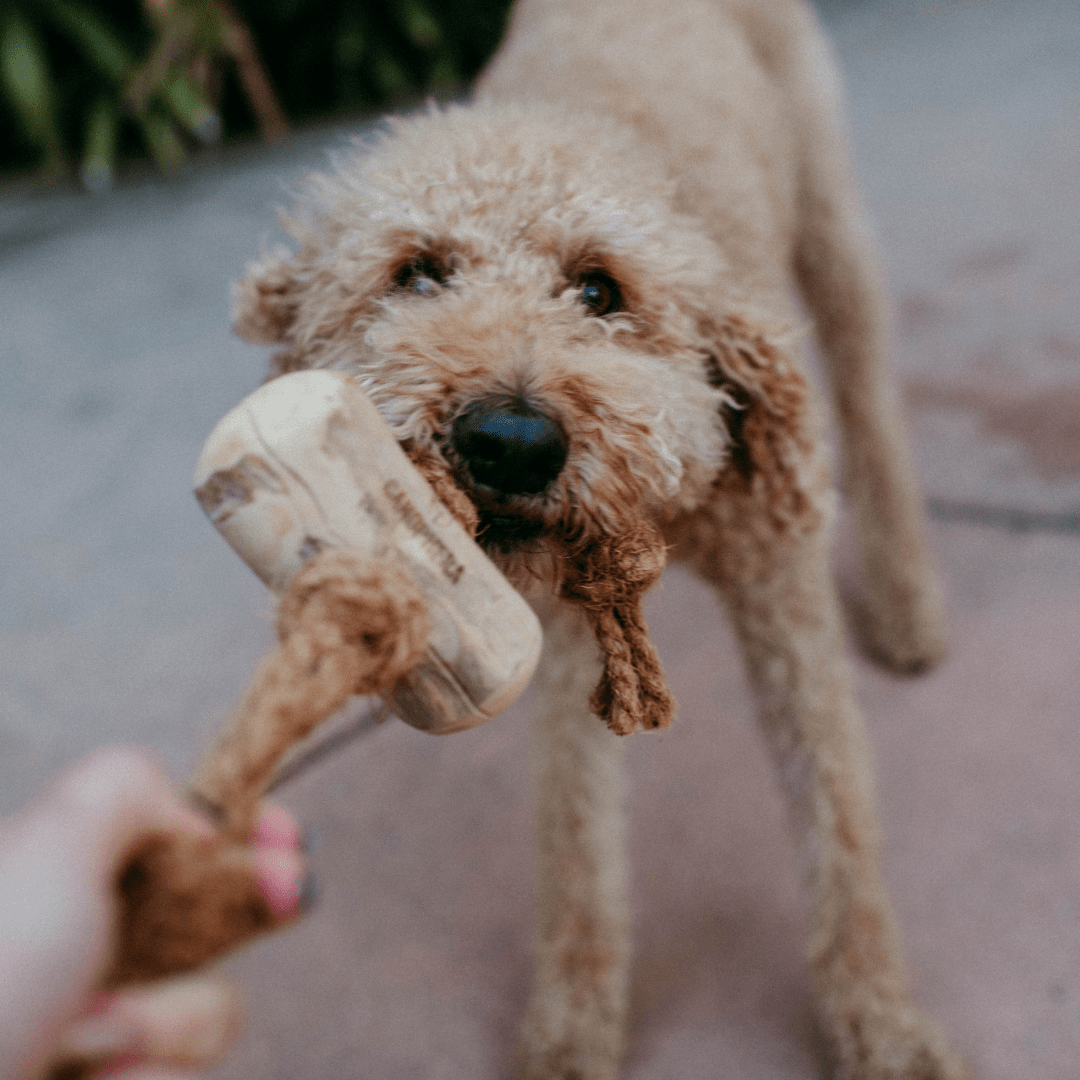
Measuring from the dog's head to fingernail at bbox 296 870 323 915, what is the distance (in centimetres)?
48

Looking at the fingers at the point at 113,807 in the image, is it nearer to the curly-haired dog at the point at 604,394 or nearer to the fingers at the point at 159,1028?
the fingers at the point at 159,1028

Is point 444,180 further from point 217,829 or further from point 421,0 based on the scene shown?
point 421,0

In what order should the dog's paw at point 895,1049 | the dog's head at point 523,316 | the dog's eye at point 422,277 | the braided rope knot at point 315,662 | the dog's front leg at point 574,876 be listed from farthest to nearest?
the dog's front leg at point 574,876, the dog's paw at point 895,1049, the dog's eye at point 422,277, the dog's head at point 523,316, the braided rope knot at point 315,662

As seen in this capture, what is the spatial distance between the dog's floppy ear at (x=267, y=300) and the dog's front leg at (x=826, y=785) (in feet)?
2.48

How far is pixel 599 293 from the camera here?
1266 mm

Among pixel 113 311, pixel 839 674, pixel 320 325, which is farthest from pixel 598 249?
pixel 113 311

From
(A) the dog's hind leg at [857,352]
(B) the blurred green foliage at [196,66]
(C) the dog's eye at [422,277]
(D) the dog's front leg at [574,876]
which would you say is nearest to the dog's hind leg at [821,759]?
(D) the dog's front leg at [574,876]

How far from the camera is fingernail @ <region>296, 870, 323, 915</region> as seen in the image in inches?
20.7

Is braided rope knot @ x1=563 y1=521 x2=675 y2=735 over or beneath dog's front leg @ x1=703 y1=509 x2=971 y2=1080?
over

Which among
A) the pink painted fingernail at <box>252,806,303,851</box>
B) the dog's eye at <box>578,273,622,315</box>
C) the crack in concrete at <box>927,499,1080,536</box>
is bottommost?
the crack in concrete at <box>927,499,1080,536</box>

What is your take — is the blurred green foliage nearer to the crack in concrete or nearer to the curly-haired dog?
the curly-haired dog

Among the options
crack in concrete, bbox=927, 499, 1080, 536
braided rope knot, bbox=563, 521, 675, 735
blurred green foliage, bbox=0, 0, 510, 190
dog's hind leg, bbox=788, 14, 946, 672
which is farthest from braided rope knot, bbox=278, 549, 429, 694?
blurred green foliage, bbox=0, 0, 510, 190

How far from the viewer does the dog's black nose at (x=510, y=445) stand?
0.93m

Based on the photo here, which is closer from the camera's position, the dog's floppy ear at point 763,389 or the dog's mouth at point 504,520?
the dog's mouth at point 504,520
